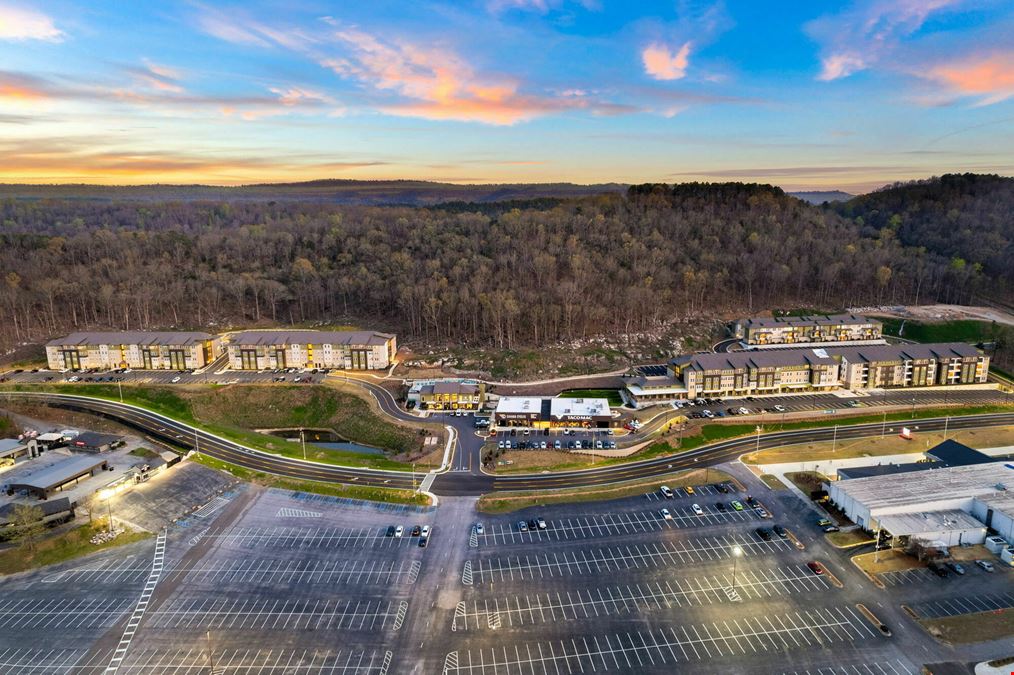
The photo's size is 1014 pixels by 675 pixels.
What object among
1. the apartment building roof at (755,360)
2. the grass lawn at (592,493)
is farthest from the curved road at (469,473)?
the apartment building roof at (755,360)

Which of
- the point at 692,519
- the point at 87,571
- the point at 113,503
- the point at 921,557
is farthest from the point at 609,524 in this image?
the point at 113,503

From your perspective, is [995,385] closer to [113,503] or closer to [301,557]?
[301,557]

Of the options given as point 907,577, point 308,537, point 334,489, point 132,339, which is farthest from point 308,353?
point 907,577

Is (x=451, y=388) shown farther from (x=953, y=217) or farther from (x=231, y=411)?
(x=953, y=217)

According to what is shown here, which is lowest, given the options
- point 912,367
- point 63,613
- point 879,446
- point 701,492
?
point 63,613

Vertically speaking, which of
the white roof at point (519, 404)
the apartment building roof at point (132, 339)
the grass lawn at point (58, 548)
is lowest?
the grass lawn at point (58, 548)

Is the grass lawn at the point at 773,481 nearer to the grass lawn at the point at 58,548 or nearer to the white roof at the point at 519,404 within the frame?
the white roof at the point at 519,404
